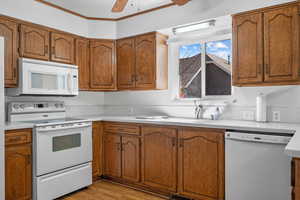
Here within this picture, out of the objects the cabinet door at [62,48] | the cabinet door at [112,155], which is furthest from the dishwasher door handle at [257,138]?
the cabinet door at [62,48]

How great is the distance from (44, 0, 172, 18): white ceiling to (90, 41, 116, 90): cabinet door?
48cm

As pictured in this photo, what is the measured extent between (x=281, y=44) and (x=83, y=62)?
2671 mm

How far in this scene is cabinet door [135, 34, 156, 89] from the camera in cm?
322

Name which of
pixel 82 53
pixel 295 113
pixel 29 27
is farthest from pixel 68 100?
pixel 295 113

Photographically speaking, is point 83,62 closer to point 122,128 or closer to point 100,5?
point 100,5

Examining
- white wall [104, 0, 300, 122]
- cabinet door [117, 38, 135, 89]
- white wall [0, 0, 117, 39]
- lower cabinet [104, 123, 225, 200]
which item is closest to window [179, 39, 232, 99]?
white wall [104, 0, 300, 122]

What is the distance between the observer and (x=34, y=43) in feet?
9.30

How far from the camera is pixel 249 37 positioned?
7.91 feet

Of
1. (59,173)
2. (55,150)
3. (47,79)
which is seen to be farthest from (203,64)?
(59,173)

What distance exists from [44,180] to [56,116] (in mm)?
1029

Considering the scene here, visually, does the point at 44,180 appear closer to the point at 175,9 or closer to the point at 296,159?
the point at 296,159

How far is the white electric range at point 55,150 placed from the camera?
2.45 metres

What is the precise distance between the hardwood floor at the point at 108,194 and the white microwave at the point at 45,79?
1341mm

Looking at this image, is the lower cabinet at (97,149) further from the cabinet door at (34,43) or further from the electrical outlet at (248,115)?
the electrical outlet at (248,115)
